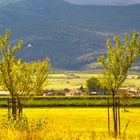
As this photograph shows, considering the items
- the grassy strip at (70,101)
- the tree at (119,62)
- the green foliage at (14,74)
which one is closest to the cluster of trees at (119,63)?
the tree at (119,62)

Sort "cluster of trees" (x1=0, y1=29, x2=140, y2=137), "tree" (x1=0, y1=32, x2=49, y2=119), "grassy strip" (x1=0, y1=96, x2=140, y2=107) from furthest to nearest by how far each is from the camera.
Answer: "grassy strip" (x1=0, y1=96, x2=140, y2=107)
"tree" (x1=0, y1=32, x2=49, y2=119)
"cluster of trees" (x1=0, y1=29, x2=140, y2=137)

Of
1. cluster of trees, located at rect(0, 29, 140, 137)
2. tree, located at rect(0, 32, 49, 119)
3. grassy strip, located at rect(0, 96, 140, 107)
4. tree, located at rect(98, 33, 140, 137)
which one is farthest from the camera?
grassy strip, located at rect(0, 96, 140, 107)

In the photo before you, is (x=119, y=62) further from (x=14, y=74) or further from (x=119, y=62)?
(x=14, y=74)

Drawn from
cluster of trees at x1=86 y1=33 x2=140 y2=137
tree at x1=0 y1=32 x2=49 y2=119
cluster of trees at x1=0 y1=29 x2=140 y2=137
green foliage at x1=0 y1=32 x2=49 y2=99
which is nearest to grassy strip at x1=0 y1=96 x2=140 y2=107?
cluster of trees at x1=0 y1=29 x2=140 y2=137

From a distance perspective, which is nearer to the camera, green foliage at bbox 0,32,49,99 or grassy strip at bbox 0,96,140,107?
green foliage at bbox 0,32,49,99

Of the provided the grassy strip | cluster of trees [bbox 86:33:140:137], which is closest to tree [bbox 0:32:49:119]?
cluster of trees [bbox 86:33:140:137]

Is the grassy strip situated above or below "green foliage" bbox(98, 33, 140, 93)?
below

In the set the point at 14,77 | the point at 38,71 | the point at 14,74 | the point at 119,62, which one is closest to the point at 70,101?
the point at 38,71

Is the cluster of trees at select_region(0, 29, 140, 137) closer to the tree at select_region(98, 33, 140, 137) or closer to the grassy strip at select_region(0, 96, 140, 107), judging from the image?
the tree at select_region(98, 33, 140, 137)

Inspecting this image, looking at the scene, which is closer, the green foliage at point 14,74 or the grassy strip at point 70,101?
the green foliage at point 14,74

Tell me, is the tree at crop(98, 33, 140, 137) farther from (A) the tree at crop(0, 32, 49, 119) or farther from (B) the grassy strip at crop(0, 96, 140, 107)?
(B) the grassy strip at crop(0, 96, 140, 107)

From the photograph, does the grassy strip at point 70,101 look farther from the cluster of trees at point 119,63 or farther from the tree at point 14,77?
the cluster of trees at point 119,63

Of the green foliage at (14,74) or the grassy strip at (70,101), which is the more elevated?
the green foliage at (14,74)

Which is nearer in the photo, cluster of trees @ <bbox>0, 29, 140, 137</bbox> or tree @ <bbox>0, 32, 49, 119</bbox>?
cluster of trees @ <bbox>0, 29, 140, 137</bbox>
